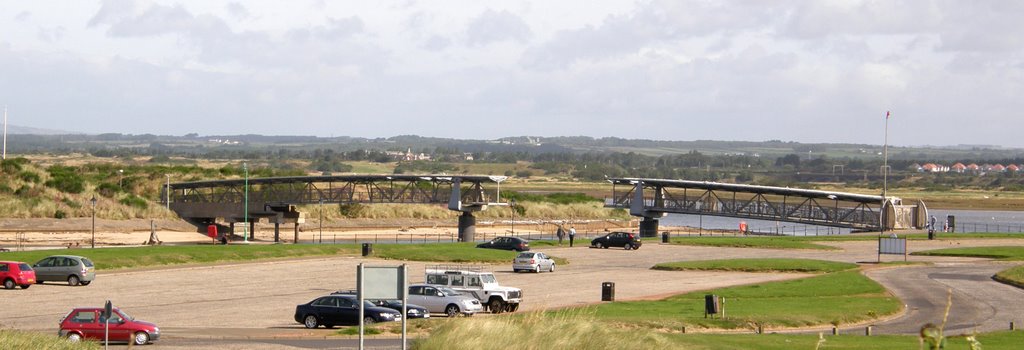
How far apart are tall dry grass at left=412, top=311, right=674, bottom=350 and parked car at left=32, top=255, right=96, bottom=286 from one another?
28912mm

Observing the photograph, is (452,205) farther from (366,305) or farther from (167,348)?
(167,348)

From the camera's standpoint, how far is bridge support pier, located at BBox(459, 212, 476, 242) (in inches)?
3974

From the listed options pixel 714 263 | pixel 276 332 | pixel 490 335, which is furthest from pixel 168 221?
pixel 490 335

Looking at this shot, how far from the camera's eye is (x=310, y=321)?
124 ft

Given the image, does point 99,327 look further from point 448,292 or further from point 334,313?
point 448,292

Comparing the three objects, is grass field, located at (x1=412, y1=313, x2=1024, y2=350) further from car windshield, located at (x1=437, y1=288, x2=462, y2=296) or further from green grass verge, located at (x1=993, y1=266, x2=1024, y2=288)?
green grass verge, located at (x1=993, y1=266, x2=1024, y2=288)

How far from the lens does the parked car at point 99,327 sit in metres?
32.2

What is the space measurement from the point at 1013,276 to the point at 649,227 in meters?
49.3

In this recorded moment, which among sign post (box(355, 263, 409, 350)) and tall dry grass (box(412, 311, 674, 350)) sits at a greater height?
sign post (box(355, 263, 409, 350))

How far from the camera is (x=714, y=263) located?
68.1 metres

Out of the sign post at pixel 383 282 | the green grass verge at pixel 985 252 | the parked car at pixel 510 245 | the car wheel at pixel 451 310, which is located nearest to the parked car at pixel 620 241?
the parked car at pixel 510 245

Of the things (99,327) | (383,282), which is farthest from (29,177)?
(383,282)

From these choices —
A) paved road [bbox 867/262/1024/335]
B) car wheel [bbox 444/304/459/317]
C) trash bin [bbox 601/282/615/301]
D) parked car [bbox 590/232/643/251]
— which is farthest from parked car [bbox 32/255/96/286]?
parked car [bbox 590/232/643/251]

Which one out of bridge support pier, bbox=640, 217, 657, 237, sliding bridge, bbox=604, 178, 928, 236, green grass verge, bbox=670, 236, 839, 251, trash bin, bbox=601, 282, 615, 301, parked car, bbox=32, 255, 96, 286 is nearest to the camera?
trash bin, bbox=601, 282, 615, 301
